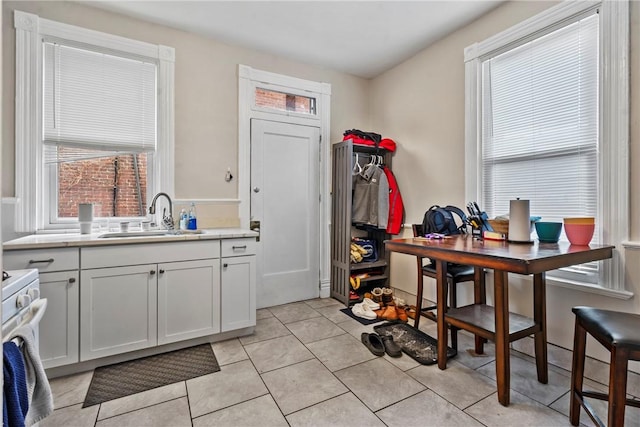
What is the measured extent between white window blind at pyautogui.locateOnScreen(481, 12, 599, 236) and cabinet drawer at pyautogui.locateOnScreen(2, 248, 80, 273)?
314cm

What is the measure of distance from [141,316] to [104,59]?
214cm

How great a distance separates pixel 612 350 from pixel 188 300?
8.34 ft

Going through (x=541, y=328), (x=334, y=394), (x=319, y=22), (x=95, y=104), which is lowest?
(x=334, y=394)

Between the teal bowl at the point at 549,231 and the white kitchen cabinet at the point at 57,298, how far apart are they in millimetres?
3070

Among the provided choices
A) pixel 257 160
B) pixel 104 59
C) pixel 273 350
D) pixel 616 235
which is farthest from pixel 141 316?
pixel 616 235

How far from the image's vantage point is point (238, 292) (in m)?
2.78

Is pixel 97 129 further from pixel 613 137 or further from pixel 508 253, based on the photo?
pixel 613 137

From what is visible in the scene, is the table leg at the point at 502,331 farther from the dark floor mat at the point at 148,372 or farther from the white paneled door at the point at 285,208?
the white paneled door at the point at 285,208

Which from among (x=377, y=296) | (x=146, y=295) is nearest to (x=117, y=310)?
(x=146, y=295)

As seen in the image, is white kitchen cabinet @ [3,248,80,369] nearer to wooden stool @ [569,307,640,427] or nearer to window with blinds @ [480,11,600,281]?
wooden stool @ [569,307,640,427]

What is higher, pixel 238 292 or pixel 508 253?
pixel 508 253

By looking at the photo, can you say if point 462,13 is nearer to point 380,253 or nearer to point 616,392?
point 380,253

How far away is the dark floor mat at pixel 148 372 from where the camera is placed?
2078 millimetres

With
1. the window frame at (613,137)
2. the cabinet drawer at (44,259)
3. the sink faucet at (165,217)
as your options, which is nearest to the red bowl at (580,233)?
the window frame at (613,137)
